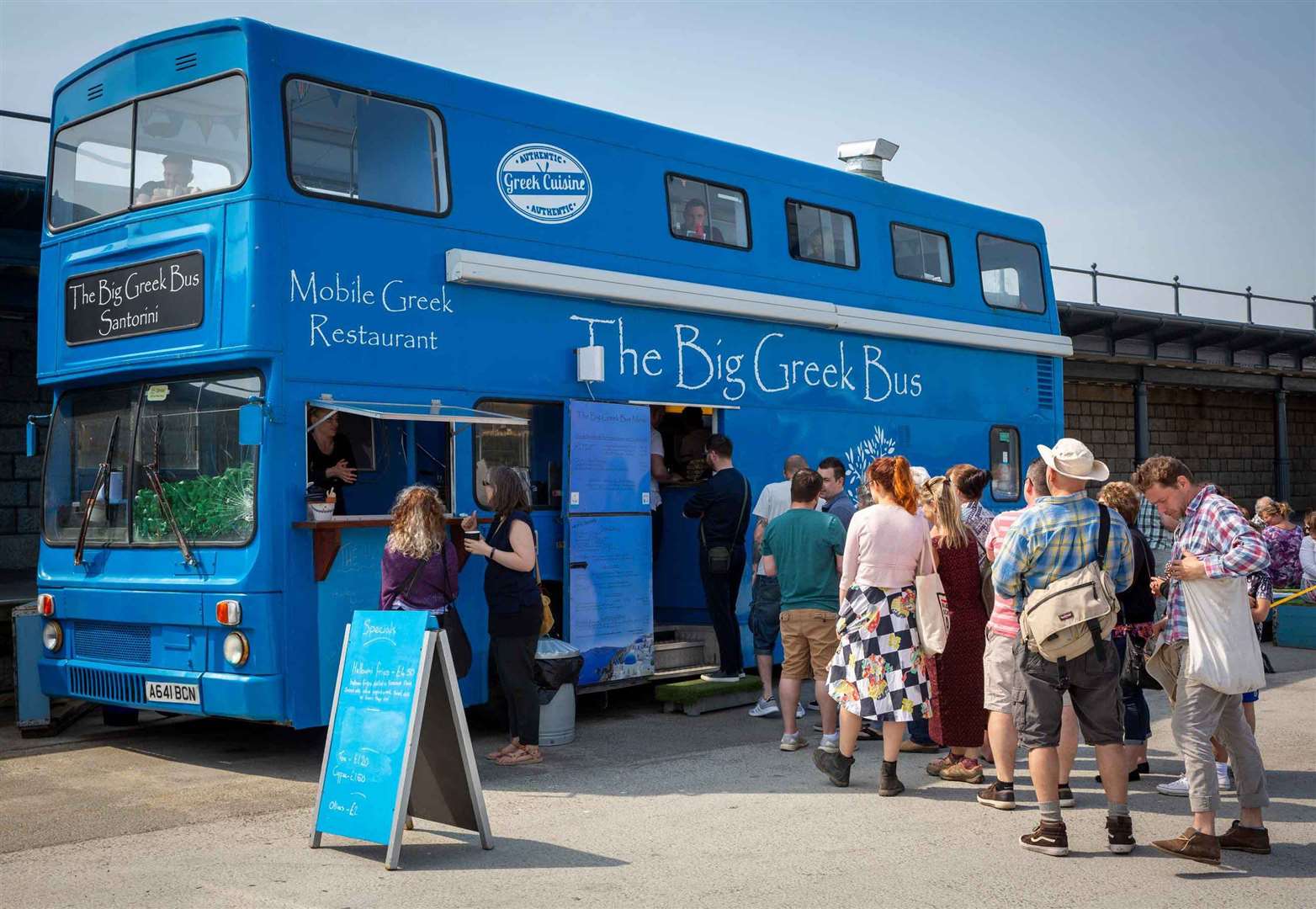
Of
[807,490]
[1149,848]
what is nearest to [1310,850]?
[1149,848]

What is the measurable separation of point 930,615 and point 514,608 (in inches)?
92.1

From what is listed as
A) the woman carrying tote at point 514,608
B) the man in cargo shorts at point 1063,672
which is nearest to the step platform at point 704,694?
the woman carrying tote at point 514,608

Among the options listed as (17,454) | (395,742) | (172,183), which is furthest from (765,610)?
(17,454)

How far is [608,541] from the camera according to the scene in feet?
29.8

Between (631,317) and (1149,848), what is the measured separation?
16.3ft

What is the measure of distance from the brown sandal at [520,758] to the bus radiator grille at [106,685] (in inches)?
81.8

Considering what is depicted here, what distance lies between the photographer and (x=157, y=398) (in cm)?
778

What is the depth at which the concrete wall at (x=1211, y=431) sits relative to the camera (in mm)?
29688

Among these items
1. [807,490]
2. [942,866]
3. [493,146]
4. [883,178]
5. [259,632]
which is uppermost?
[883,178]

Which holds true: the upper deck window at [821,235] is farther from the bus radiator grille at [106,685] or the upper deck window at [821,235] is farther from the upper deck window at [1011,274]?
the bus radiator grille at [106,685]

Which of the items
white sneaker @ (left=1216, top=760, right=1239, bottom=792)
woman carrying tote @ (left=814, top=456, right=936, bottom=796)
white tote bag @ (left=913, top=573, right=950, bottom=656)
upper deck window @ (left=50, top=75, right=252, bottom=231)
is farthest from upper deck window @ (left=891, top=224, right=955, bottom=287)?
upper deck window @ (left=50, top=75, right=252, bottom=231)

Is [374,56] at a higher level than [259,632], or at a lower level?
higher

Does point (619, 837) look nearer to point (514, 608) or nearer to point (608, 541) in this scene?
point (514, 608)

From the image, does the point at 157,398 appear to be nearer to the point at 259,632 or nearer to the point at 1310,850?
the point at 259,632
